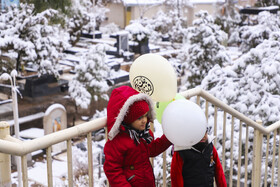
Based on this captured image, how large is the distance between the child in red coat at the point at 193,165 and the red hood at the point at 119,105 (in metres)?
0.47

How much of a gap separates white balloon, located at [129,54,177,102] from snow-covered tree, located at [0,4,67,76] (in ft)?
44.8

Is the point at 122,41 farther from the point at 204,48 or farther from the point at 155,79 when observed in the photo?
the point at 155,79

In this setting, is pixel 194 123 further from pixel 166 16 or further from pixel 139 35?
pixel 166 16

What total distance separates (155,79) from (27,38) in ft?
46.7

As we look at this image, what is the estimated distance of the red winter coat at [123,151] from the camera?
2195 mm

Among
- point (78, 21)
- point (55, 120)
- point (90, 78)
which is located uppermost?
point (78, 21)

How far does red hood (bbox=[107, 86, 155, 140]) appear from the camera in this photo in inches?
85.4

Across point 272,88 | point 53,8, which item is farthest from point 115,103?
point 53,8

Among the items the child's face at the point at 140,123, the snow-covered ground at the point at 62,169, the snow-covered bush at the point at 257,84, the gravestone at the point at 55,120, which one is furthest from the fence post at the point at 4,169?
the gravestone at the point at 55,120

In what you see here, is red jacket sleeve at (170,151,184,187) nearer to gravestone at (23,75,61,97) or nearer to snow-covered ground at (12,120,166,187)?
snow-covered ground at (12,120,166,187)

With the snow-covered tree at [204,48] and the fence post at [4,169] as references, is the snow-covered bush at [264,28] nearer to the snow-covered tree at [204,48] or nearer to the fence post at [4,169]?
the snow-covered tree at [204,48]

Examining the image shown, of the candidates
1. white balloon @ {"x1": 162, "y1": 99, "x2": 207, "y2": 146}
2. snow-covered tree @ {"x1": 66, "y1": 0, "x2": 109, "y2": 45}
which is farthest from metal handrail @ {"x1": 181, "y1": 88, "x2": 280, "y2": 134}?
snow-covered tree @ {"x1": 66, "y1": 0, "x2": 109, "y2": 45}

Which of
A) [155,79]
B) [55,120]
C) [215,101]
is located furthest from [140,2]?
[155,79]

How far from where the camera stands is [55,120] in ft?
47.3
